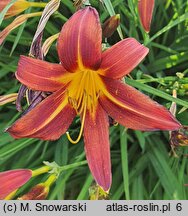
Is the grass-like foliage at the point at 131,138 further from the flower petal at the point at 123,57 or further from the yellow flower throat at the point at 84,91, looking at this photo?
the flower petal at the point at 123,57

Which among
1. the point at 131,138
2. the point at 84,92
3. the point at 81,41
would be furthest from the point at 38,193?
the point at 131,138

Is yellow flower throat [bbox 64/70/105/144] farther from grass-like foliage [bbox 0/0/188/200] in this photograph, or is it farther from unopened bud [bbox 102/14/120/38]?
grass-like foliage [bbox 0/0/188/200]

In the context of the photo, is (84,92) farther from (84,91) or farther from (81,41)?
(81,41)

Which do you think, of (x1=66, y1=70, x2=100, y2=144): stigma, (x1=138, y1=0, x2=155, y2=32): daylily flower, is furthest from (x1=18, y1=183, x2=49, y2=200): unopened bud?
(x1=138, y1=0, x2=155, y2=32): daylily flower

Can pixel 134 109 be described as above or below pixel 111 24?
below

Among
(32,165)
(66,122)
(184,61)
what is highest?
(184,61)

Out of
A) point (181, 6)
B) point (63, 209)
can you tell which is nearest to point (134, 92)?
point (63, 209)

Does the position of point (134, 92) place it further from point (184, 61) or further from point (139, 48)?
point (184, 61)
